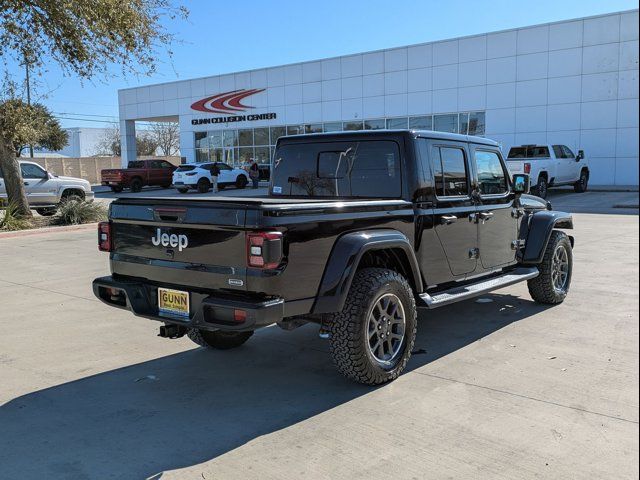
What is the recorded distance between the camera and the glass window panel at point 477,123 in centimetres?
2891

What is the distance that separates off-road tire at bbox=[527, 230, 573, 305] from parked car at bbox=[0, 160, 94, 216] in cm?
1465

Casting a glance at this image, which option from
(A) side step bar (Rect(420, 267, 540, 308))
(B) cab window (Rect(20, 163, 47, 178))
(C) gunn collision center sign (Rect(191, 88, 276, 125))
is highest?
(C) gunn collision center sign (Rect(191, 88, 276, 125))

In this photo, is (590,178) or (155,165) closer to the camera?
(590,178)

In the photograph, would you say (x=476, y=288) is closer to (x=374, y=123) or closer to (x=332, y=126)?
(x=374, y=123)

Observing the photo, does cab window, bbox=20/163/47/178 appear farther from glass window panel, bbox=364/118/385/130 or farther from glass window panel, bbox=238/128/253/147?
glass window panel, bbox=238/128/253/147

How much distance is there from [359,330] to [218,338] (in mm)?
1642

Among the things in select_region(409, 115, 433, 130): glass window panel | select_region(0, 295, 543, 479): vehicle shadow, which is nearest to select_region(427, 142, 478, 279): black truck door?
select_region(0, 295, 543, 479): vehicle shadow

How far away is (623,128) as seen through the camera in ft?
82.4

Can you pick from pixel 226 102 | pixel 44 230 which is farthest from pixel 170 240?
pixel 226 102

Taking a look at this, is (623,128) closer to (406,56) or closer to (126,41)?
(406,56)

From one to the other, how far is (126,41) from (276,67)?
2208 cm

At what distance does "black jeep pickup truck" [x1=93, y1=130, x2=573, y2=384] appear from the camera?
12.3ft

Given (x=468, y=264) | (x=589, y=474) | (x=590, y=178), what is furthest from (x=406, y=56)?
(x=589, y=474)

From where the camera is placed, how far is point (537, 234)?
21.1ft
